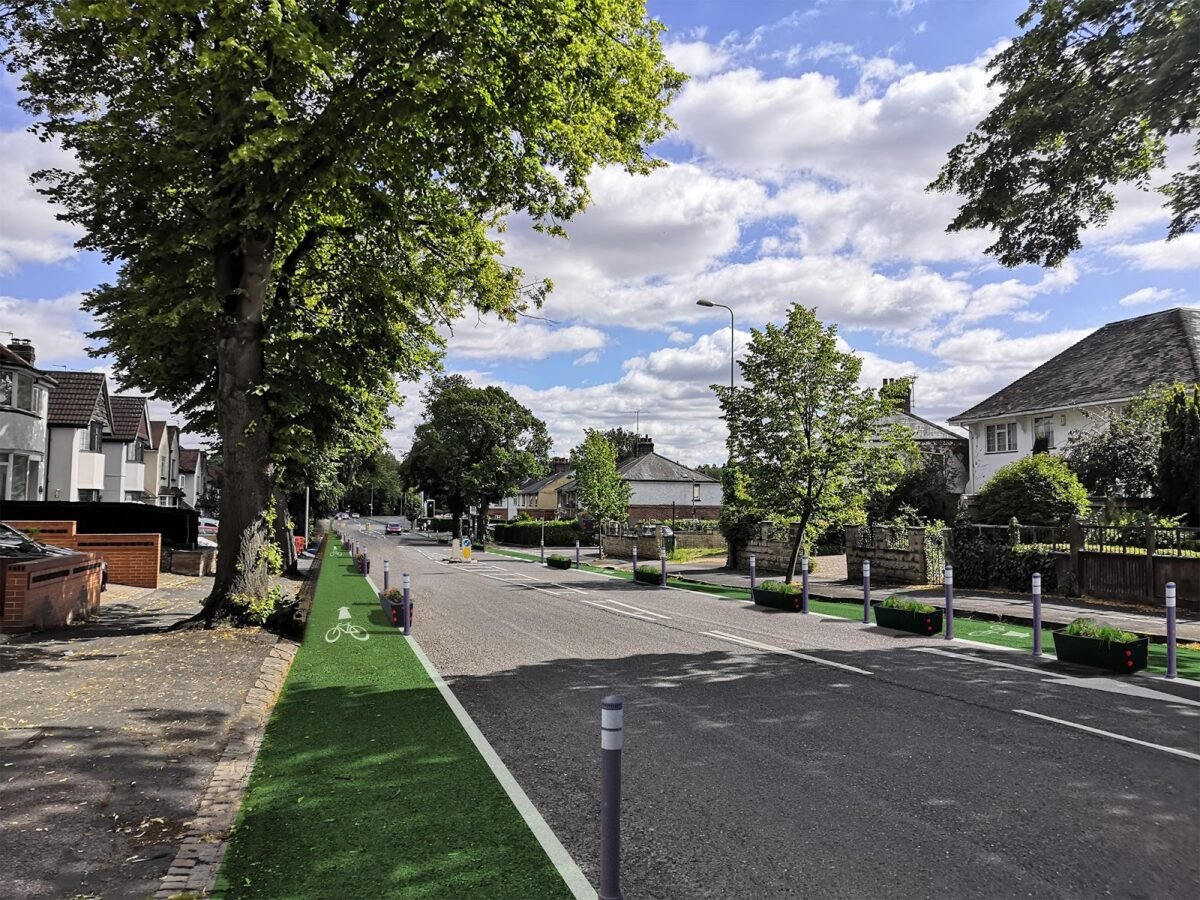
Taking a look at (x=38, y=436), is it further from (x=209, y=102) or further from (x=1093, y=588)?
(x=1093, y=588)

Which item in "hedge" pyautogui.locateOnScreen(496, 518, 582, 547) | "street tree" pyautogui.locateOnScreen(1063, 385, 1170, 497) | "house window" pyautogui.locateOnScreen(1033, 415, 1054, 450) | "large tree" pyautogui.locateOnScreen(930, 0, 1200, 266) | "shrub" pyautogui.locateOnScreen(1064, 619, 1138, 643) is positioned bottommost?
"hedge" pyautogui.locateOnScreen(496, 518, 582, 547)

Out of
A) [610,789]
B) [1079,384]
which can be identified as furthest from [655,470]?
[610,789]

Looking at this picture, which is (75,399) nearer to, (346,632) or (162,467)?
(162,467)

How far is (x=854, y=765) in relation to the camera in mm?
6176

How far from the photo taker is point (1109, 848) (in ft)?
15.2

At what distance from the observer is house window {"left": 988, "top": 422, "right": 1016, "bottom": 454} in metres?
35.8

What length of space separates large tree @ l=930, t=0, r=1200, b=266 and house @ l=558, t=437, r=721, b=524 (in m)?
55.1

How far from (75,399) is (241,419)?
98.6 feet

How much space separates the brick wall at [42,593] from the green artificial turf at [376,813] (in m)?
6.32

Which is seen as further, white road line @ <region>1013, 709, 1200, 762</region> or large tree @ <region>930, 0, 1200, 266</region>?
large tree @ <region>930, 0, 1200, 266</region>

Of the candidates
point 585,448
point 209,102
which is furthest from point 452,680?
point 585,448

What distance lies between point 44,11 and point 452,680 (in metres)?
12.4

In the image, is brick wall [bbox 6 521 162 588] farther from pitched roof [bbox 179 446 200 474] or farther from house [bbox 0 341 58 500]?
pitched roof [bbox 179 446 200 474]

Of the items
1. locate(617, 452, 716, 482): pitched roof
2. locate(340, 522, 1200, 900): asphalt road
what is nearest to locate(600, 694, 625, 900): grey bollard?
locate(340, 522, 1200, 900): asphalt road
